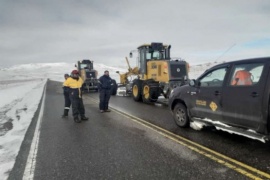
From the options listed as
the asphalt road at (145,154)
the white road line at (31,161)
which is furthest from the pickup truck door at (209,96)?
the white road line at (31,161)

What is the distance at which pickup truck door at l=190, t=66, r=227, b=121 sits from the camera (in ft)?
21.5

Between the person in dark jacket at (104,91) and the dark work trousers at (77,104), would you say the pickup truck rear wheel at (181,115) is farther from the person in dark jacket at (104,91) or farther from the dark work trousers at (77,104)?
the person in dark jacket at (104,91)

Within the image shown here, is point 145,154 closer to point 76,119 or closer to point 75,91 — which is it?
point 76,119

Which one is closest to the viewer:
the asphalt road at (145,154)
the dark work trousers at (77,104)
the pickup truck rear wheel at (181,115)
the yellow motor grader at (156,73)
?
the asphalt road at (145,154)

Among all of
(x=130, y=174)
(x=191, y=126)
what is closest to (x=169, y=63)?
(x=191, y=126)

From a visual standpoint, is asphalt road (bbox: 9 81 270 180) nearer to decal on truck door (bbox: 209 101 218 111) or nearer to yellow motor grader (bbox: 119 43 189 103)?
decal on truck door (bbox: 209 101 218 111)

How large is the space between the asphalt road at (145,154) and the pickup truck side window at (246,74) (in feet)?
4.43

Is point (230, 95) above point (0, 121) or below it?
above

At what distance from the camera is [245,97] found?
5758 millimetres

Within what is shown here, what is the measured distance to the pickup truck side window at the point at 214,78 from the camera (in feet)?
21.5

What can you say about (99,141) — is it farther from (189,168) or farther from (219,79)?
(219,79)

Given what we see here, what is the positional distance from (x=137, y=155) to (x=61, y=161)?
148 cm

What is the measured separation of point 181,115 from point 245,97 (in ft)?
8.44

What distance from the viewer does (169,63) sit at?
14086 mm
